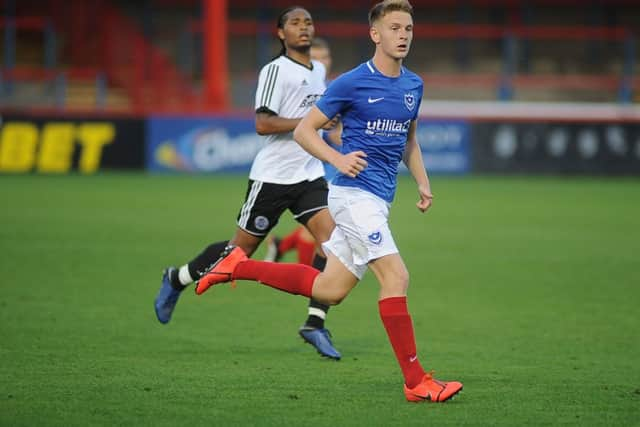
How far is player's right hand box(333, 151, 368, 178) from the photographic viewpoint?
5836mm

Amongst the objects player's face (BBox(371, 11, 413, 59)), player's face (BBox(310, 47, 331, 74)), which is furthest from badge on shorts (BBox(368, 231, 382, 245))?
player's face (BBox(310, 47, 331, 74))

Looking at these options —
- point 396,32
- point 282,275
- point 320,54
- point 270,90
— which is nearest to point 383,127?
point 396,32

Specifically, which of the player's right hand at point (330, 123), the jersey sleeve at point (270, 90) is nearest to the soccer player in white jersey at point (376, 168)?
the player's right hand at point (330, 123)

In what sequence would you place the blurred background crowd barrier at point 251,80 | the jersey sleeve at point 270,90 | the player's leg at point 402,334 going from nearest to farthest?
1. the player's leg at point 402,334
2. the jersey sleeve at point 270,90
3. the blurred background crowd barrier at point 251,80

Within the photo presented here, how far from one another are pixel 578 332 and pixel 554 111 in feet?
70.5

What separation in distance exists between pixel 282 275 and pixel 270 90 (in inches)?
64.2

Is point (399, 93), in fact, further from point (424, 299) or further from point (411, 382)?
point (424, 299)

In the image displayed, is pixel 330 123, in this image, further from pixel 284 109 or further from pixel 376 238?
pixel 284 109

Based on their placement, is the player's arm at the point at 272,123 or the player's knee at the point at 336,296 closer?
the player's knee at the point at 336,296

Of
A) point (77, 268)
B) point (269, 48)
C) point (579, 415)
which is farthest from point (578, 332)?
point (269, 48)

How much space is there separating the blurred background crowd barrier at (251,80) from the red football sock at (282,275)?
1626 cm

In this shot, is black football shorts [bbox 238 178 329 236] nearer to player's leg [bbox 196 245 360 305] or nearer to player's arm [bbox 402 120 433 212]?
player's leg [bbox 196 245 360 305]

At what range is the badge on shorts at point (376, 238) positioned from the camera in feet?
19.6

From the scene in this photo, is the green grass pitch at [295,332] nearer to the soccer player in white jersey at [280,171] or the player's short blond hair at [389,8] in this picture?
the soccer player in white jersey at [280,171]
